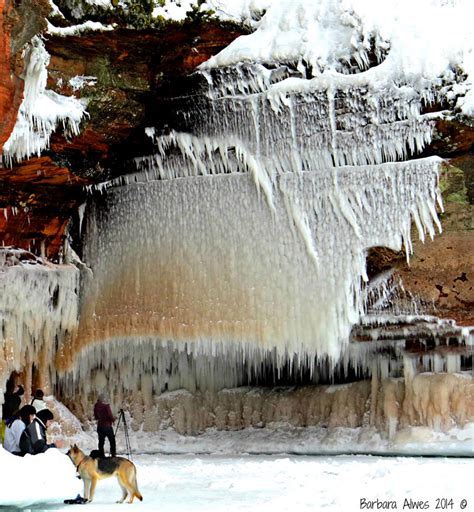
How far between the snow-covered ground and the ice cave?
2.25 metres

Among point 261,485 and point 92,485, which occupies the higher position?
point 92,485

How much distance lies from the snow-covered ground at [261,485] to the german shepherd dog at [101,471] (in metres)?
0.13

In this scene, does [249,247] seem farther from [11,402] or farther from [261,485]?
[11,402]

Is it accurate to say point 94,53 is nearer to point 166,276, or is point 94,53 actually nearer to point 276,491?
point 166,276

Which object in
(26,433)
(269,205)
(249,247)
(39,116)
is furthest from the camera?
(249,247)

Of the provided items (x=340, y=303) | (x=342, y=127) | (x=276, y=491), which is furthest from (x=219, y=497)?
(x=342, y=127)

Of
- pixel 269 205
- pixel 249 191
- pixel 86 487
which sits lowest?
pixel 86 487

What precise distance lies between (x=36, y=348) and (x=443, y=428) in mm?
7316

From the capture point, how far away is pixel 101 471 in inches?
376

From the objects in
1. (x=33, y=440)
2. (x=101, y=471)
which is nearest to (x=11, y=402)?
(x=33, y=440)

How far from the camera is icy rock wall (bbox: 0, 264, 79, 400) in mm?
16531

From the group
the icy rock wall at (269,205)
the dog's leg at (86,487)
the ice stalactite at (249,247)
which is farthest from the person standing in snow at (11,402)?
the dog's leg at (86,487)

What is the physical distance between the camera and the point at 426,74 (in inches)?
531

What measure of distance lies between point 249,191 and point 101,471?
6338 mm
